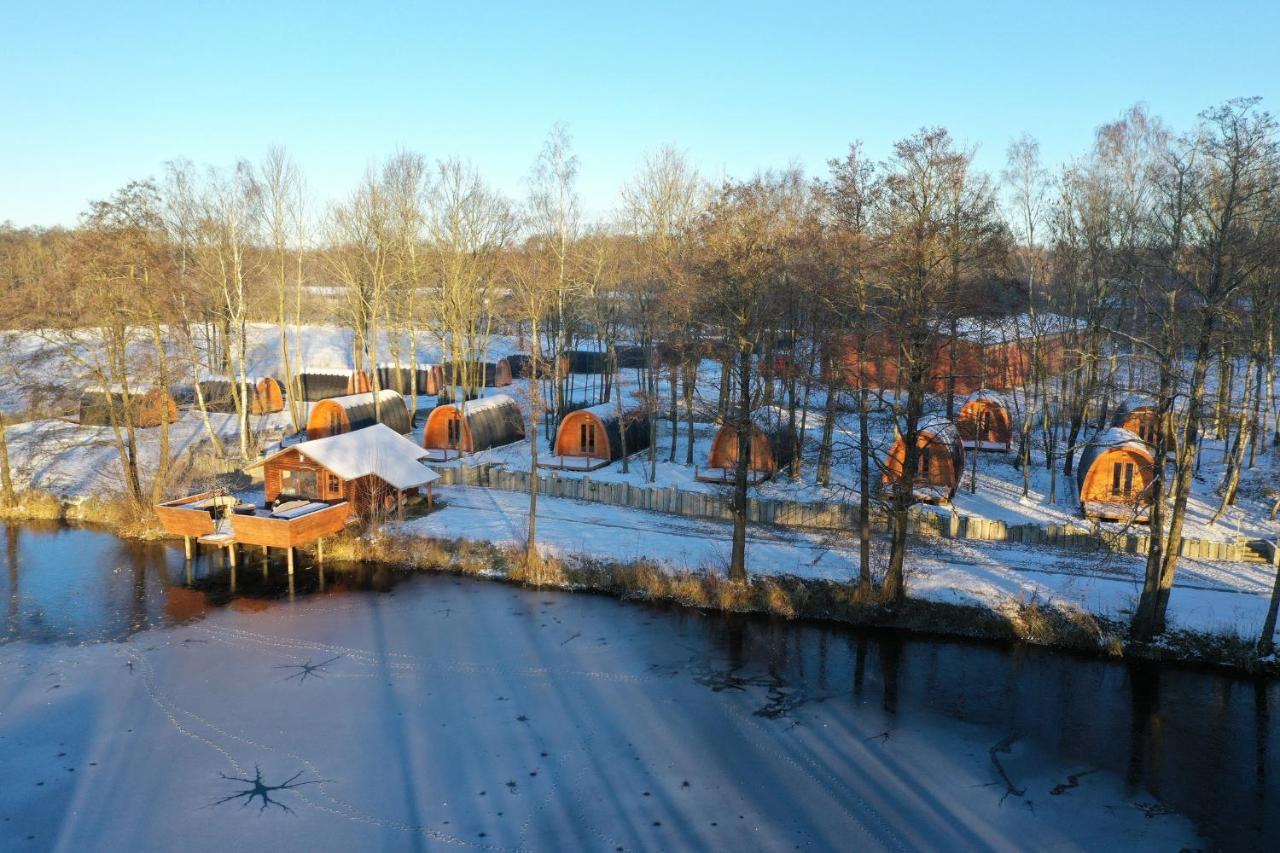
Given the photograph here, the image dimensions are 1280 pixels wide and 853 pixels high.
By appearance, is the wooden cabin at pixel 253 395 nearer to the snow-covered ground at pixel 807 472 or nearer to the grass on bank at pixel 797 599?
the snow-covered ground at pixel 807 472

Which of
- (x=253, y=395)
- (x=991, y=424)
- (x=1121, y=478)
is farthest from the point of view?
(x=253, y=395)

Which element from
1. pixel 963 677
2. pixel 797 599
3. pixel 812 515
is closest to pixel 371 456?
pixel 812 515

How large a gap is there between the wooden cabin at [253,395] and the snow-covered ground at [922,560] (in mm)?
20276

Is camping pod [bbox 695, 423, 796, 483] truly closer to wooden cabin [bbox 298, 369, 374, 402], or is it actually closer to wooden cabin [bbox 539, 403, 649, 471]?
wooden cabin [bbox 539, 403, 649, 471]

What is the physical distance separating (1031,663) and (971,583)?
10.4 ft

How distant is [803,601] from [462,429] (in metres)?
19.4

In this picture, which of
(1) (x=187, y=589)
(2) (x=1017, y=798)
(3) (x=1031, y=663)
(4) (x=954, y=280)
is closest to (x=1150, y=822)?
(2) (x=1017, y=798)

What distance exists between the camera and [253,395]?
147 feet

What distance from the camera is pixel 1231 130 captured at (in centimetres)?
1681

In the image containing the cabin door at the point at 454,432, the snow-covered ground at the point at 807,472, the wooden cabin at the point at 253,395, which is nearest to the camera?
the snow-covered ground at the point at 807,472

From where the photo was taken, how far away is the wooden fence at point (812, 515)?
2394cm

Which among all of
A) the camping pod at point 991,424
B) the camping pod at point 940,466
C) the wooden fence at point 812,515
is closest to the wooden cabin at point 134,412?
the wooden fence at point 812,515

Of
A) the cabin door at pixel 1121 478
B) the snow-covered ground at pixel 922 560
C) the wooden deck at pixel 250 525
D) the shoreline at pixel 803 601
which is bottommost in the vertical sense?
the shoreline at pixel 803 601

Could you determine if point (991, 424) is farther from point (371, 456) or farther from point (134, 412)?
point (134, 412)
